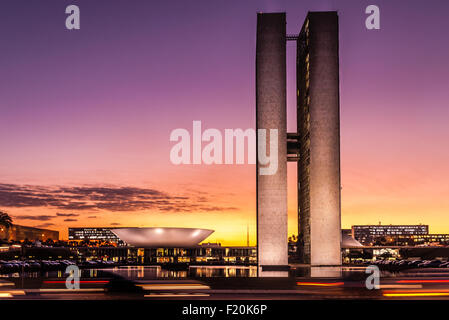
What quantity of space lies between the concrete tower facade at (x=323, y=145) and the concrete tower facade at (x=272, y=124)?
3456mm

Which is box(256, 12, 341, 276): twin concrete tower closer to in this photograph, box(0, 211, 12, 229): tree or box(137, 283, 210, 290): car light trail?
box(0, 211, 12, 229): tree

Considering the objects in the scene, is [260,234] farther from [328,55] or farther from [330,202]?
[328,55]

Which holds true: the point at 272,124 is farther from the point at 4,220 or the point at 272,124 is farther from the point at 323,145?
the point at 4,220

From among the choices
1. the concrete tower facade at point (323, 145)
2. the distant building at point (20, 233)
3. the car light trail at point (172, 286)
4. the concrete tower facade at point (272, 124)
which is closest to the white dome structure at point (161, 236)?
the concrete tower facade at point (272, 124)

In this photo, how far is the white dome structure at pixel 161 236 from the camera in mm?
82188

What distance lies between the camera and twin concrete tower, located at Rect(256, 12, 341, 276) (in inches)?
2785

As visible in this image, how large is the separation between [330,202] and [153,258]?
42.7 meters

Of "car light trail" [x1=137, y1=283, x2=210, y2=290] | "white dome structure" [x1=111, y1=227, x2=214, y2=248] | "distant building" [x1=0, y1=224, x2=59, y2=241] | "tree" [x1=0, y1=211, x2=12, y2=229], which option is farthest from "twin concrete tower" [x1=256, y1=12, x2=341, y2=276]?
"distant building" [x1=0, y1=224, x2=59, y2=241]

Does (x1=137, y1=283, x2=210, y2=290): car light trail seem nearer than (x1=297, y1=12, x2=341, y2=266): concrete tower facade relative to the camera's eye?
Yes

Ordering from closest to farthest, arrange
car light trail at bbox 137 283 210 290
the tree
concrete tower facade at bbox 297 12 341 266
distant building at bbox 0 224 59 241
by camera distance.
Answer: car light trail at bbox 137 283 210 290 < concrete tower facade at bbox 297 12 341 266 < the tree < distant building at bbox 0 224 59 241

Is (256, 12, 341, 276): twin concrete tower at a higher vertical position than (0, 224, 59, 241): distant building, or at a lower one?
higher

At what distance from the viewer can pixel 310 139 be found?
72250mm
